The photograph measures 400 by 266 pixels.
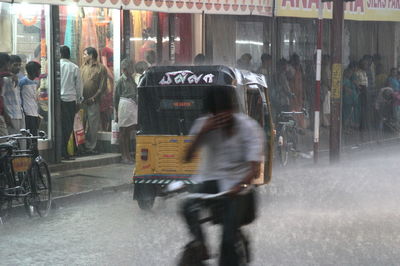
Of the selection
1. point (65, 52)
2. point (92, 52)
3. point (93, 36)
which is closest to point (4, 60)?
point (65, 52)

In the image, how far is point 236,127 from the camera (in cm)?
570

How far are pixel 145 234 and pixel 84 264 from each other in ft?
5.16

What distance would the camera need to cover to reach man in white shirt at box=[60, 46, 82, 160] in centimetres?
1402

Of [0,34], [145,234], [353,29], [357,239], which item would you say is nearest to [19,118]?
[0,34]

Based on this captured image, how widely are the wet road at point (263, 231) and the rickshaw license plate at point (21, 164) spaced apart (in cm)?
68

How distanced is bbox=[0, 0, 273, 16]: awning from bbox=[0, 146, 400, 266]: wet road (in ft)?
11.1

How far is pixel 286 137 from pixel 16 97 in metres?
5.92

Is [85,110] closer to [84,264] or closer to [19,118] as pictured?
[19,118]

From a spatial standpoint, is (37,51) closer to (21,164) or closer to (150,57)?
(150,57)

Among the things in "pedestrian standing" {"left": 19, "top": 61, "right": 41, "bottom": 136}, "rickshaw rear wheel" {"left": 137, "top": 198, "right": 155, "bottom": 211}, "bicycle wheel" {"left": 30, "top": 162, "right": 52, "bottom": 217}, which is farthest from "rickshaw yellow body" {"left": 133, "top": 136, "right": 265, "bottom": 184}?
"pedestrian standing" {"left": 19, "top": 61, "right": 41, "bottom": 136}

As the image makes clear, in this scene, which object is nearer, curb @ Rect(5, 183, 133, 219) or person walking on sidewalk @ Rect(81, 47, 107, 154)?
curb @ Rect(5, 183, 133, 219)

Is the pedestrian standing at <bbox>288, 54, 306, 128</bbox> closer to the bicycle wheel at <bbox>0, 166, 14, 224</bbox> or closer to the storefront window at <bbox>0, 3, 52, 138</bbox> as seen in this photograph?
the storefront window at <bbox>0, 3, 52, 138</bbox>

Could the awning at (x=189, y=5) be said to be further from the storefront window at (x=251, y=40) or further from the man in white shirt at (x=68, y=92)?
the storefront window at (x=251, y=40)

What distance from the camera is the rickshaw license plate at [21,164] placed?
931 cm
